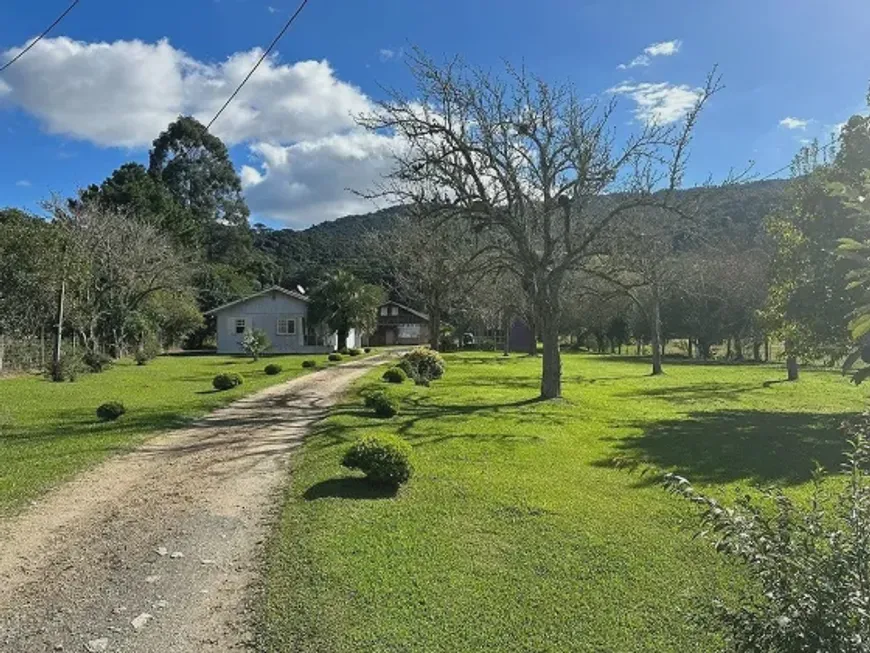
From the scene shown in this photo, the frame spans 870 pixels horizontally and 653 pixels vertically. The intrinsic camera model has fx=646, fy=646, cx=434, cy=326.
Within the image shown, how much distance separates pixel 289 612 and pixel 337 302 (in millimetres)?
44168

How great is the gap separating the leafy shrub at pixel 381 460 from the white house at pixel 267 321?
44142 mm

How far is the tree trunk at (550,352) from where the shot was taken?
61.4 ft

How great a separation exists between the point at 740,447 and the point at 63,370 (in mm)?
23116

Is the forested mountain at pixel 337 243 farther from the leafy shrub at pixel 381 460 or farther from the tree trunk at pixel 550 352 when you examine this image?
the leafy shrub at pixel 381 460

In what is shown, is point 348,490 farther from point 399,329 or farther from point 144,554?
point 399,329

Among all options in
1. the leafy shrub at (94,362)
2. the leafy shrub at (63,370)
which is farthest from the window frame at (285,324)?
the leafy shrub at (63,370)

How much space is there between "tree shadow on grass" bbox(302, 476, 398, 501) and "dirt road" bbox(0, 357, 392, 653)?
20.7 inches

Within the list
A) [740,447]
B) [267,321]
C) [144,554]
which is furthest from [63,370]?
[267,321]

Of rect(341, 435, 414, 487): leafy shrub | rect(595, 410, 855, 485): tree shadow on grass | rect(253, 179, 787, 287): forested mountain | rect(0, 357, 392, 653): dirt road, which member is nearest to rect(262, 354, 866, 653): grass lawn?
rect(595, 410, 855, 485): tree shadow on grass

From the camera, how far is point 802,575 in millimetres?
2734

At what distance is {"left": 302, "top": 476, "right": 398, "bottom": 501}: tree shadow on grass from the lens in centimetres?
815

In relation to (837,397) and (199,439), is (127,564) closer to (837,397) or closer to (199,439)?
(199,439)

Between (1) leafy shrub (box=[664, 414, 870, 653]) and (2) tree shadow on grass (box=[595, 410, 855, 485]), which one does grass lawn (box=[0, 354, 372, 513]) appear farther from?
(2) tree shadow on grass (box=[595, 410, 855, 485])

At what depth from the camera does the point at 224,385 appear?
2081cm
